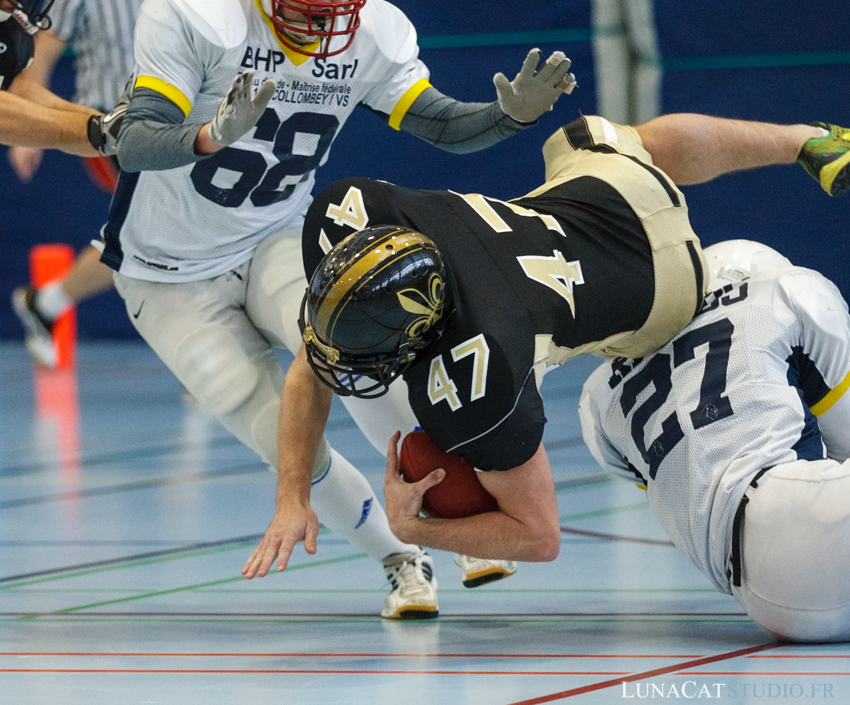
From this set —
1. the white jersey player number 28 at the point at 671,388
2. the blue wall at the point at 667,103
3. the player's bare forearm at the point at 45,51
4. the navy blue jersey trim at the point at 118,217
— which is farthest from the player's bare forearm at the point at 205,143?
the blue wall at the point at 667,103

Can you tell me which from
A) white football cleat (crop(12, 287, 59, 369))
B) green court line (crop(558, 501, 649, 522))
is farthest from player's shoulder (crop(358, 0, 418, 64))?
white football cleat (crop(12, 287, 59, 369))

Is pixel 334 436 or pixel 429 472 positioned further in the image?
pixel 334 436

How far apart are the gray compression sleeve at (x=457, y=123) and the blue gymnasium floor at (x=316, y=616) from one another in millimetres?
1291

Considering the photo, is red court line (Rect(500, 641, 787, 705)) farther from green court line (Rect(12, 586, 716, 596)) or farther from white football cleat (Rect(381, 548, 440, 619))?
white football cleat (Rect(381, 548, 440, 619))

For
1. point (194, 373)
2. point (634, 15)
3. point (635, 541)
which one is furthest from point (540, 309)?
point (634, 15)

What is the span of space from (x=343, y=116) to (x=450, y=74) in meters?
5.77

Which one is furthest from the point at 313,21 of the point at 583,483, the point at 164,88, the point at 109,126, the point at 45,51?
the point at 45,51

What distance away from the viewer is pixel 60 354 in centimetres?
952

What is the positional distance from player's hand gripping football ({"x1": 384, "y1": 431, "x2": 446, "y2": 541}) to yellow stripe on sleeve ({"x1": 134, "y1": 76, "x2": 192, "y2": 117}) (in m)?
1.19

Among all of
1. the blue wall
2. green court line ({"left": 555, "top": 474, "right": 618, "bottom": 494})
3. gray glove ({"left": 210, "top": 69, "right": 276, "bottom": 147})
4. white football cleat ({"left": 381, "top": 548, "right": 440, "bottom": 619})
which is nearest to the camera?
gray glove ({"left": 210, "top": 69, "right": 276, "bottom": 147})

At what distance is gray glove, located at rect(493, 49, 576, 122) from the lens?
3598mm

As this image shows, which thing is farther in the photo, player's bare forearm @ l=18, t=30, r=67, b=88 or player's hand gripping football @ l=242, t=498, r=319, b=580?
player's bare forearm @ l=18, t=30, r=67, b=88

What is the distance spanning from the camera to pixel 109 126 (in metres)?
3.85

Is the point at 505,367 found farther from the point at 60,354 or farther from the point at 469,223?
the point at 60,354
